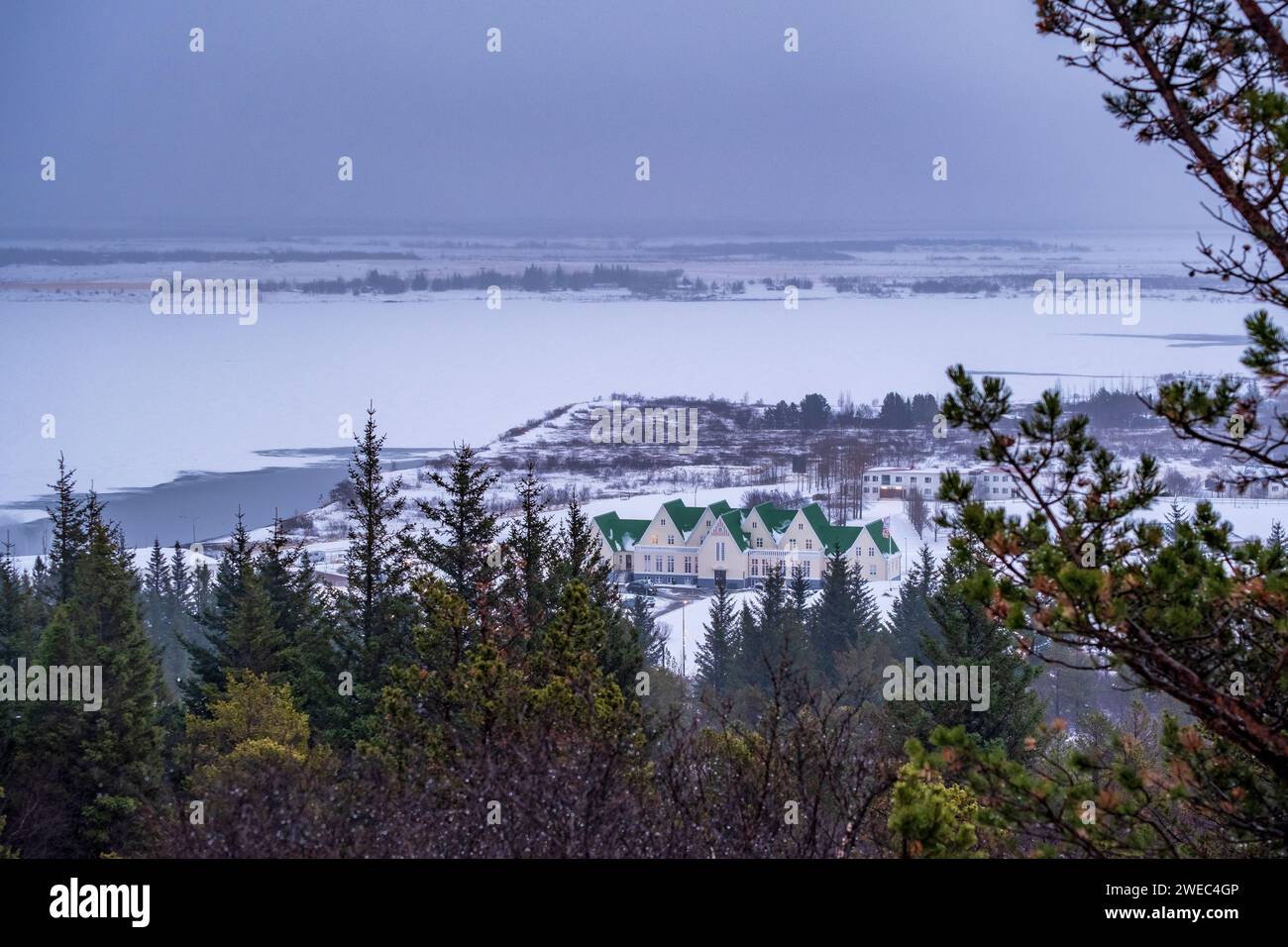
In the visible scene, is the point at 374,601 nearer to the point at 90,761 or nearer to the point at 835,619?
the point at 90,761

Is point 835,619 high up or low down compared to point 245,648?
down

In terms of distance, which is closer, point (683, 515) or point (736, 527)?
point (736, 527)

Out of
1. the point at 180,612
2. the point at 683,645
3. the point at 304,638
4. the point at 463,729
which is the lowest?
the point at 683,645

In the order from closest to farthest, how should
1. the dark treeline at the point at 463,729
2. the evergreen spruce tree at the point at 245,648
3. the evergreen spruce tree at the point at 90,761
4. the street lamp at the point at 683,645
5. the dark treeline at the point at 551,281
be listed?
the dark treeline at the point at 463,729, the evergreen spruce tree at the point at 90,761, the evergreen spruce tree at the point at 245,648, the street lamp at the point at 683,645, the dark treeline at the point at 551,281

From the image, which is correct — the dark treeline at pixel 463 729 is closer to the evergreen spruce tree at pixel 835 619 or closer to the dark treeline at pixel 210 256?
the evergreen spruce tree at pixel 835 619

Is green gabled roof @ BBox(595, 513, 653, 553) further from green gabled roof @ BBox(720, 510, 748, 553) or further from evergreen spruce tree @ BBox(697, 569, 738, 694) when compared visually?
evergreen spruce tree @ BBox(697, 569, 738, 694)

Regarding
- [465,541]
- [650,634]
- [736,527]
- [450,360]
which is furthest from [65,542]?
[450,360]

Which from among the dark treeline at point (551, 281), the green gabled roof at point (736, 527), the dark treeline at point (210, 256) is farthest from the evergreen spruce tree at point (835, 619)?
the dark treeline at point (210, 256)
